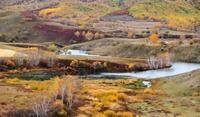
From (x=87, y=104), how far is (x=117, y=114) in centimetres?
1152

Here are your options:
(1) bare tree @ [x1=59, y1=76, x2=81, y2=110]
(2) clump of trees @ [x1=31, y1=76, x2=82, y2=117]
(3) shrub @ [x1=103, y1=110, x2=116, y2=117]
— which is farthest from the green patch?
(1) bare tree @ [x1=59, y1=76, x2=81, y2=110]

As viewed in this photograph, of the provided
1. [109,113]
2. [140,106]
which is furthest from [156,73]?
[109,113]

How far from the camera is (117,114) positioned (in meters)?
101

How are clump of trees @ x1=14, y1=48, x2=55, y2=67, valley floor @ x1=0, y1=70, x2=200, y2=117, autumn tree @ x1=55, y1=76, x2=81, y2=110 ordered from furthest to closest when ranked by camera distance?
clump of trees @ x1=14, y1=48, x2=55, y2=67
autumn tree @ x1=55, y1=76, x2=81, y2=110
valley floor @ x1=0, y1=70, x2=200, y2=117

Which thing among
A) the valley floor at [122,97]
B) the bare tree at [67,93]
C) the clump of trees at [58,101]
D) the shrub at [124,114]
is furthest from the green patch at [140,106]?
the bare tree at [67,93]

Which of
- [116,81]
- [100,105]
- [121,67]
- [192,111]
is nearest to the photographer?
[192,111]

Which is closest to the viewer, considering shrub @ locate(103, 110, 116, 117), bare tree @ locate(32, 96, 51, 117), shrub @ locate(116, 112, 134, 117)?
bare tree @ locate(32, 96, 51, 117)

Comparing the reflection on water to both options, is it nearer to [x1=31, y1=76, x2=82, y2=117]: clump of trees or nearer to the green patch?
the green patch

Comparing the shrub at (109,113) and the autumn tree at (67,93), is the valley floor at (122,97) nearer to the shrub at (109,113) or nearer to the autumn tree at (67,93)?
the shrub at (109,113)

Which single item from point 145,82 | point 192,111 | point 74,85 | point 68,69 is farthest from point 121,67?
point 192,111

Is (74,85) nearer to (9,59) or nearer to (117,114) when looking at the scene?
(117,114)

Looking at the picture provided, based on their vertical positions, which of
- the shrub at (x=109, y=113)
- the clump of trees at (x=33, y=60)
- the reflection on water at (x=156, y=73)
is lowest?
the reflection on water at (x=156, y=73)

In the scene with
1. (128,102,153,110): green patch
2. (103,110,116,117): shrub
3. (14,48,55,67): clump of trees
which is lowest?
(128,102,153,110): green patch

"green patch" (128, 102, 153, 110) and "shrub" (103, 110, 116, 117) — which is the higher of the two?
"shrub" (103, 110, 116, 117)
